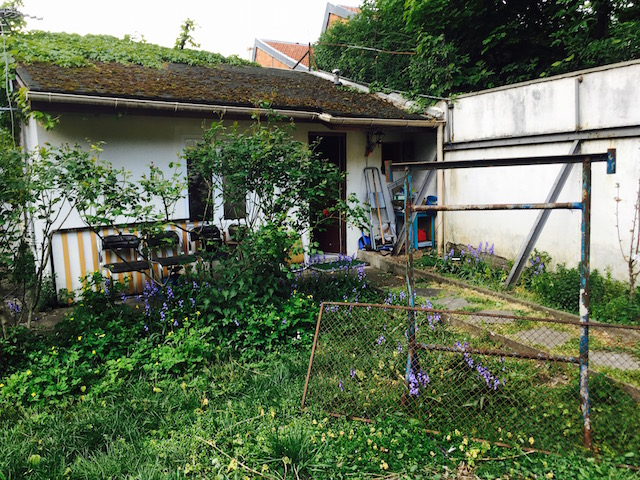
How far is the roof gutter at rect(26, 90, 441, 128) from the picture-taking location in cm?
604

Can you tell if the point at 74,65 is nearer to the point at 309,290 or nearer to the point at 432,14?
the point at 309,290

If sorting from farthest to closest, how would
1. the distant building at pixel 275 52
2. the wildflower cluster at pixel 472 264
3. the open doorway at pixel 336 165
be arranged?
the distant building at pixel 275 52
the open doorway at pixel 336 165
the wildflower cluster at pixel 472 264

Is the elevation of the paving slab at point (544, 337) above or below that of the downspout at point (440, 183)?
below

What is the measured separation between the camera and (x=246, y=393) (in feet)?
13.6

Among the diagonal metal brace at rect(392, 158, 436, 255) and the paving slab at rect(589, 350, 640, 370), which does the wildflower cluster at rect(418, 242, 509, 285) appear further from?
the paving slab at rect(589, 350, 640, 370)

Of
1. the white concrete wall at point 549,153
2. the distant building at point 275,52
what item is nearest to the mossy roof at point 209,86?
the white concrete wall at point 549,153

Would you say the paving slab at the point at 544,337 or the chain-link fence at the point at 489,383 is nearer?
the chain-link fence at the point at 489,383

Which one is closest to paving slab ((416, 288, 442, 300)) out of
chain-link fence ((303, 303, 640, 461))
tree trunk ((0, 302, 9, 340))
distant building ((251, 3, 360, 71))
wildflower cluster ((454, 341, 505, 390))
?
chain-link fence ((303, 303, 640, 461))

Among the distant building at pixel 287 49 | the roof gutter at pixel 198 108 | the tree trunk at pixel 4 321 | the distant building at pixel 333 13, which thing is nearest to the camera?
the tree trunk at pixel 4 321

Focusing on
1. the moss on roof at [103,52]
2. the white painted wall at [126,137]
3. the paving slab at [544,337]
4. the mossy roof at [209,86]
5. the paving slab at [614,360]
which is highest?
the moss on roof at [103,52]

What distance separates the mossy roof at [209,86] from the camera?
6.62m

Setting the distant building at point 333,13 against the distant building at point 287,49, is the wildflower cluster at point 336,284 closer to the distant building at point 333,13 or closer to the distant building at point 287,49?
the distant building at point 287,49

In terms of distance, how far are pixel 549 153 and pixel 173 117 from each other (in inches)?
225

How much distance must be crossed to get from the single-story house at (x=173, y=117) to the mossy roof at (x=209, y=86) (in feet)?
0.05
